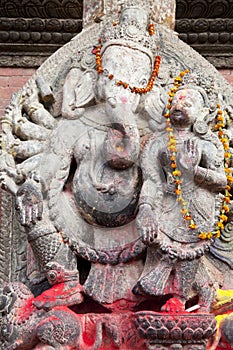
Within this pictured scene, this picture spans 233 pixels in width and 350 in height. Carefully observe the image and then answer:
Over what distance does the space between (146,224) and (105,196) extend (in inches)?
11.6

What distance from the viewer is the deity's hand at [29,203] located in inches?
183

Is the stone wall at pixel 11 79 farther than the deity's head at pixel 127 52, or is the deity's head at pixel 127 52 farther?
the stone wall at pixel 11 79

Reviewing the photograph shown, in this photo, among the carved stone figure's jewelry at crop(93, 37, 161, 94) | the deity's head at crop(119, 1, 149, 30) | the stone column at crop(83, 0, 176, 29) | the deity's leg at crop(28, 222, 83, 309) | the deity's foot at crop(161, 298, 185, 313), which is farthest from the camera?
the stone column at crop(83, 0, 176, 29)

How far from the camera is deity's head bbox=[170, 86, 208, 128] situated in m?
4.72

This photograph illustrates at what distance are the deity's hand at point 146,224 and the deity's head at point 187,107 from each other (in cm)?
44

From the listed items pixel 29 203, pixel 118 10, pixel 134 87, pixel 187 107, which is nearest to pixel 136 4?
pixel 118 10

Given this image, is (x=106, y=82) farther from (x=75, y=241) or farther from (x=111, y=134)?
(x=75, y=241)

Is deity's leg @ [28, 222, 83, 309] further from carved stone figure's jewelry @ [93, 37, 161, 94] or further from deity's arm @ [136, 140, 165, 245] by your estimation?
carved stone figure's jewelry @ [93, 37, 161, 94]

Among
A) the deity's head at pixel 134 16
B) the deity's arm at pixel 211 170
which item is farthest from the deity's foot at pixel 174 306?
the deity's head at pixel 134 16

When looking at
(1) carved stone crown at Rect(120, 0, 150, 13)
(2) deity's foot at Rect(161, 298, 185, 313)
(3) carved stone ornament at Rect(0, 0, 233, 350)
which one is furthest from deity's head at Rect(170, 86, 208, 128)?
(2) deity's foot at Rect(161, 298, 185, 313)

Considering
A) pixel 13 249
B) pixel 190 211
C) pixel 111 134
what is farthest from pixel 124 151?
pixel 13 249

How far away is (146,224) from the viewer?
4523 millimetres

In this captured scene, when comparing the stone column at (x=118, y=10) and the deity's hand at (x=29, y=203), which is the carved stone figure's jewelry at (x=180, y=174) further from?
the deity's hand at (x=29, y=203)

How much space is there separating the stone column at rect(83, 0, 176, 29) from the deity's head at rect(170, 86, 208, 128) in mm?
643
